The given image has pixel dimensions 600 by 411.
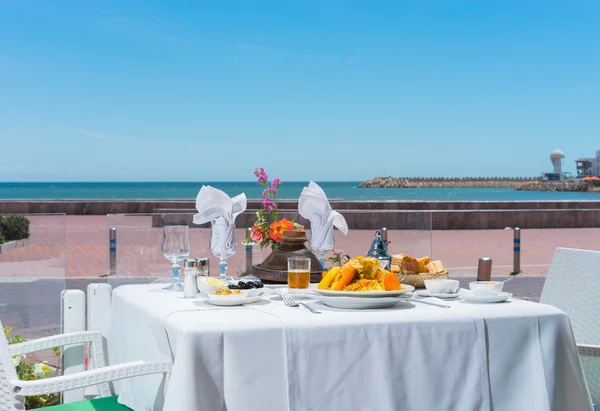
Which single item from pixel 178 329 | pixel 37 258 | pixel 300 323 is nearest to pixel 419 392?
pixel 300 323

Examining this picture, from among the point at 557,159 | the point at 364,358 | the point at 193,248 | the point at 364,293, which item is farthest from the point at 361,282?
the point at 557,159

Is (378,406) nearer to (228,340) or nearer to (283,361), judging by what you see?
(283,361)

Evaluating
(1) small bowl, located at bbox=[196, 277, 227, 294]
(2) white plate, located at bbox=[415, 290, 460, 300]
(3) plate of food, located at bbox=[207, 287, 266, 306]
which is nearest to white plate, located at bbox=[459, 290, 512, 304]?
(2) white plate, located at bbox=[415, 290, 460, 300]

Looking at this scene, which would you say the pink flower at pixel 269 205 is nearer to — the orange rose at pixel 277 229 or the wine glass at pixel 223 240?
the orange rose at pixel 277 229

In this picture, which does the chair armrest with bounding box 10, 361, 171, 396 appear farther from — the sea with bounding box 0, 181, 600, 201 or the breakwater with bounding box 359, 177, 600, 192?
the breakwater with bounding box 359, 177, 600, 192

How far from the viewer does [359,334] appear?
7.97ft

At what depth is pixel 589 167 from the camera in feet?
471

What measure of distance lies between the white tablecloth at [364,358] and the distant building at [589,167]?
143371mm

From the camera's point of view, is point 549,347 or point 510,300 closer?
point 549,347

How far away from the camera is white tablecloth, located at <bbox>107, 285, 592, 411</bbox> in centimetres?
231

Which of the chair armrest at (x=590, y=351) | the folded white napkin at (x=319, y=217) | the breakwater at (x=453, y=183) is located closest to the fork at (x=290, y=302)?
the folded white napkin at (x=319, y=217)

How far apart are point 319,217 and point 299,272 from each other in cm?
76

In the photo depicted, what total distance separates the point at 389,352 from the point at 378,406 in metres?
0.19

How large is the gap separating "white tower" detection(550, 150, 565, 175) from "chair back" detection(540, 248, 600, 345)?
389 ft
